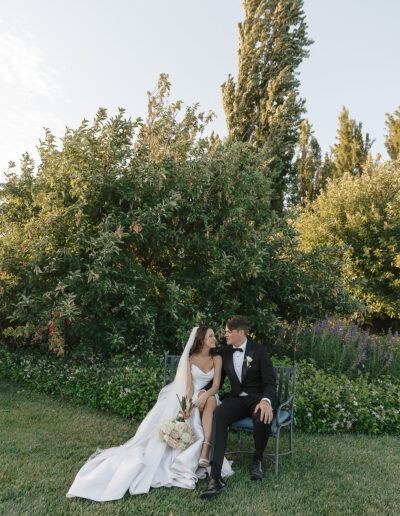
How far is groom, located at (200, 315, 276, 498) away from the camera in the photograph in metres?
3.75

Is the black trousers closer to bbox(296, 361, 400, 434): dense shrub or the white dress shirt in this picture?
the white dress shirt

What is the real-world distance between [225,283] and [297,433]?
250 cm

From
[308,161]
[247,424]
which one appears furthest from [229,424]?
[308,161]

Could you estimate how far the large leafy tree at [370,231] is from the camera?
1353cm

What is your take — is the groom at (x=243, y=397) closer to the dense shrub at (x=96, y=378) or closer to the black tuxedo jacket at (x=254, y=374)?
the black tuxedo jacket at (x=254, y=374)

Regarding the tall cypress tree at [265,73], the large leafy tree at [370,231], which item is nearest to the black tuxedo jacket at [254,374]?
the large leafy tree at [370,231]

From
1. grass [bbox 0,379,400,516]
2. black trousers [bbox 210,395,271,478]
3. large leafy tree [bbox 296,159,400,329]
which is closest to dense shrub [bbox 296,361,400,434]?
grass [bbox 0,379,400,516]

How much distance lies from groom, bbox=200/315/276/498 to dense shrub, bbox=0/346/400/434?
1.25 meters

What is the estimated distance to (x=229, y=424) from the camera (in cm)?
409

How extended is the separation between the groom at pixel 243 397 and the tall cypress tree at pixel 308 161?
767 inches

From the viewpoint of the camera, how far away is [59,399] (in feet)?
21.3

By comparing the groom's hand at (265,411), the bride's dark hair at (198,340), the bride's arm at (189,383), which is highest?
the bride's dark hair at (198,340)

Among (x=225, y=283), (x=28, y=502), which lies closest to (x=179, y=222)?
(x=225, y=283)

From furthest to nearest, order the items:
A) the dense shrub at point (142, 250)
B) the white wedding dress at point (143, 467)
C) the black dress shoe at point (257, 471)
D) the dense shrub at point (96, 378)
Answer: the dense shrub at point (142, 250) → the dense shrub at point (96, 378) → the black dress shoe at point (257, 471) → the white wedding dress at point (143, 467)
